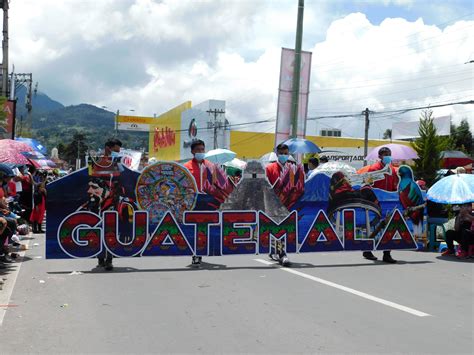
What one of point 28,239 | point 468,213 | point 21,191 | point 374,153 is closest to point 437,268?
point 468,213

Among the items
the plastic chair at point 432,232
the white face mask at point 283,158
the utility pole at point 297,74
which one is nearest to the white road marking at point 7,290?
the white face mask at point 283,158

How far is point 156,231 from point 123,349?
4325 mm

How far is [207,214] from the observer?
9.60 metres

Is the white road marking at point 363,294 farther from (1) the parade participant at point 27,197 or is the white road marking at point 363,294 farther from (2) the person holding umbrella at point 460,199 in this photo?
(1) the parade participant at point 27,197

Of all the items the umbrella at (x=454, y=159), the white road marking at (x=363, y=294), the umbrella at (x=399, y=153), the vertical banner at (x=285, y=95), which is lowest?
the white road marking at (x=363, y=294)

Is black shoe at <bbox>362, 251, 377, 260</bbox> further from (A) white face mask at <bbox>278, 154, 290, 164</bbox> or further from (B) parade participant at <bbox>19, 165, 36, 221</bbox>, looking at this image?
(B) parade participant at <bbox>19, 165, 36, 221</bbox>

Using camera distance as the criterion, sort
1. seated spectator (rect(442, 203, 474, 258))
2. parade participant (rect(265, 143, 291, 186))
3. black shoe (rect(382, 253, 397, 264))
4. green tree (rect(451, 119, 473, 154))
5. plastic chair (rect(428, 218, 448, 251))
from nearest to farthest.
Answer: parade participant (rect(265, 143, 291, 186)) < black shoe (rect(382, 253, 397, 264)) < seated spectator (rect(442, 203, 474, 258)) < plastic chair (rect(428, 218, 448, 251)) < green tree (rect(451, 119, 473, 154))

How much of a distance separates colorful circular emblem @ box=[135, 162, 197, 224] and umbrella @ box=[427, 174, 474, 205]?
16.4 feet

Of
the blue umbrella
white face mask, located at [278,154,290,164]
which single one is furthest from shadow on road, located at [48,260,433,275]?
the blue umbrella

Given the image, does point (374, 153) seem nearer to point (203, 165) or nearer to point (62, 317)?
point (203, 165)

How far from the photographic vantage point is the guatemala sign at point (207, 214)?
8.99 metres

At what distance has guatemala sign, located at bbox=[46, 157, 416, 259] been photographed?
8992mm

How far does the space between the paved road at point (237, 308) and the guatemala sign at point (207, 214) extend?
0.43m

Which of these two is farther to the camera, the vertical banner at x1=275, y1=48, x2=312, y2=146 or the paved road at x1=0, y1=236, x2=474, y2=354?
the vertical banner at x1=275, y1=48, x2=312, y2=146
